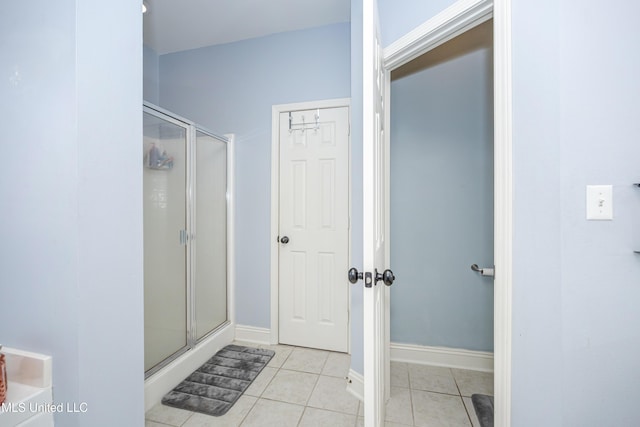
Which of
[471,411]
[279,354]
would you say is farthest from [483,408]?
[279,354]

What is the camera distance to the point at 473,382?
188 cm

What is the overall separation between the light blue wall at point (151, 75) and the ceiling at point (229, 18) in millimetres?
129

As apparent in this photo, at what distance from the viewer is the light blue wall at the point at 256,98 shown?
92.9 inches

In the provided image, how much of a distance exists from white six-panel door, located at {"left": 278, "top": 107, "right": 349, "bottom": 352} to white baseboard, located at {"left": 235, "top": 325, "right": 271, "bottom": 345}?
0.43 feet

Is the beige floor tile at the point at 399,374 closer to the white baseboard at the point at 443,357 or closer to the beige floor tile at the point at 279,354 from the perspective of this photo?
the white baseboard at the point at 443,357

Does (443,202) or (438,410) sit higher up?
(443,202)

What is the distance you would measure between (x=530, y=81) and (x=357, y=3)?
1.37m

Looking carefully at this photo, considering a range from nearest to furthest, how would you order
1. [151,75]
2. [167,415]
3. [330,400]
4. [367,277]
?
[367,277] < [167,415] < [330,400] < [151,75]

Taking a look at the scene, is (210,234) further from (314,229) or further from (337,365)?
(337,365)

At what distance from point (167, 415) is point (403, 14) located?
2632 mm

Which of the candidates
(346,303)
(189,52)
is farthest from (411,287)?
(189,52)

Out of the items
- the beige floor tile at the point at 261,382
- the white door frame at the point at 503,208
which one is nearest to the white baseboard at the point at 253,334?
the beige floor tile at the point at 261,382

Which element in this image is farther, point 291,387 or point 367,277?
point 291,387

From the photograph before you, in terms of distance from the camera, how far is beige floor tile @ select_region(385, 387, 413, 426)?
153cm
